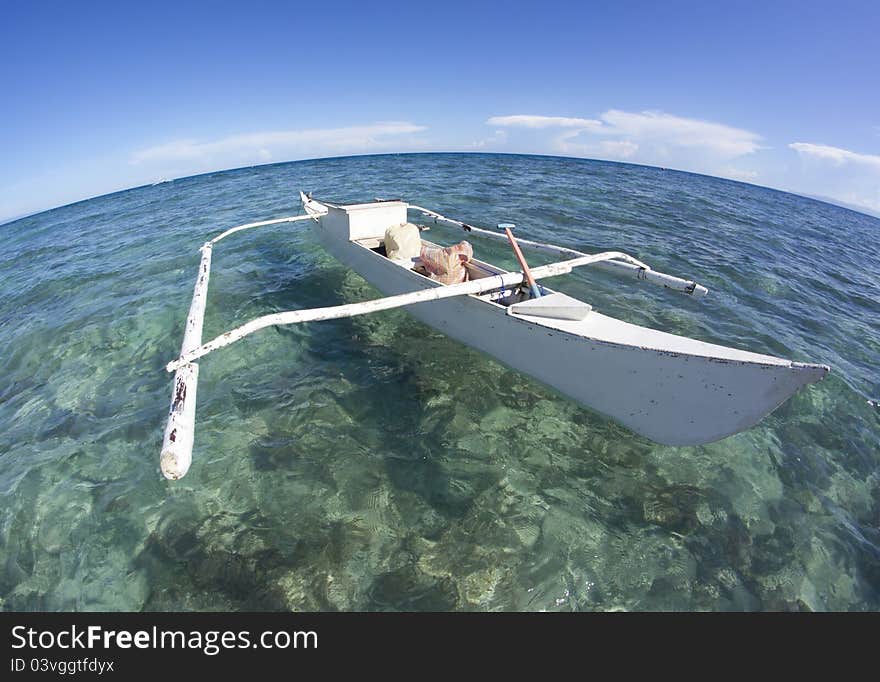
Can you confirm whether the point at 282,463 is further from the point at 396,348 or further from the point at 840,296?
the point at 840,296

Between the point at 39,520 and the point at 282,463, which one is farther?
the point at 282,463

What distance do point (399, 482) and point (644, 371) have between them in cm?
315

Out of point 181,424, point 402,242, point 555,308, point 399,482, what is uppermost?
point 402,242

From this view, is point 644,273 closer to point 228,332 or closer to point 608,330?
point 608,330

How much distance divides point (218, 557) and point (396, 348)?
4.00m

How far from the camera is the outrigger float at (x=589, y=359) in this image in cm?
312

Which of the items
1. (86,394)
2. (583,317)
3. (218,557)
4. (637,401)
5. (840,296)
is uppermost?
(583,317)

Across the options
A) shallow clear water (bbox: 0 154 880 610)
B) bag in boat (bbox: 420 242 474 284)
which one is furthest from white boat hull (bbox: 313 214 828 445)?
shallow clear water (bbox: 0 154 880 610)

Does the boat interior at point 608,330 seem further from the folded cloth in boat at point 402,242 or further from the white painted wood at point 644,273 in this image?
the folded cloth in boat at point 402,242

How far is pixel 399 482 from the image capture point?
428 cm

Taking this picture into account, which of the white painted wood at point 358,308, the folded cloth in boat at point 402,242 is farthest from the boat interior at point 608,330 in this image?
the folded cloth in boat at point 402,242

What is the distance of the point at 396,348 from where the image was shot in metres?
6.64

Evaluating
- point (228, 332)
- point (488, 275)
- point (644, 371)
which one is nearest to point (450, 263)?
point (488, 275)
